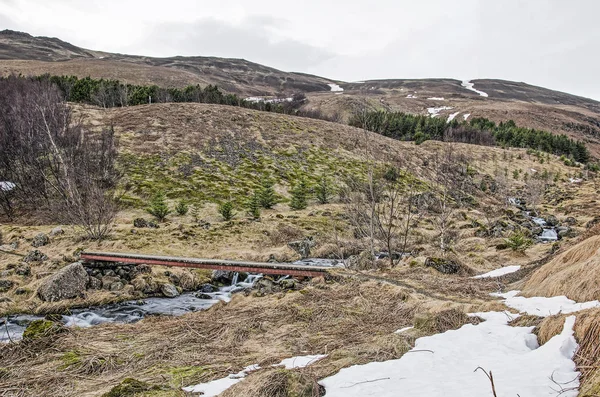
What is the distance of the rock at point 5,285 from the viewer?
1518 centimetres

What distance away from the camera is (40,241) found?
22.4 meters

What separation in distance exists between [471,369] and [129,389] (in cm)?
439

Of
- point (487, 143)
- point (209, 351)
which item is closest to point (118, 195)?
point (209, 351)

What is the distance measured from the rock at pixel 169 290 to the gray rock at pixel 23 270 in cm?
609

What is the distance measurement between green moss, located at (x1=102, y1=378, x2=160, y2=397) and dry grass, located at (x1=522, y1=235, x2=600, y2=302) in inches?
269

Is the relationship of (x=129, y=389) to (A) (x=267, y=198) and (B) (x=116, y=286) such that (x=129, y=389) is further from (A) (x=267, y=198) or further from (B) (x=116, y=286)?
(A) (x=267, y=198)

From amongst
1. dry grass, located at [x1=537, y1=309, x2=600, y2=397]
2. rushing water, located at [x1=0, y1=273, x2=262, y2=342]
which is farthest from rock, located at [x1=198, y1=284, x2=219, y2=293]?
dry grass, located at [x1=537, y1=309, x2=600, y2=397]

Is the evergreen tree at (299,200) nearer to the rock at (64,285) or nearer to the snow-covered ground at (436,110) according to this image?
the rock at (64,285)

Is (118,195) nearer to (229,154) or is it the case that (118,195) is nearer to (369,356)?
(229,154)

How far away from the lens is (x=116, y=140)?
4541cm

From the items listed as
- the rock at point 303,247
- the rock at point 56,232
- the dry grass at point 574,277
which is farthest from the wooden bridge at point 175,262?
the dry grass at point 574,277

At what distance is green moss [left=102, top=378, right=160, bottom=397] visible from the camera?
475 cm

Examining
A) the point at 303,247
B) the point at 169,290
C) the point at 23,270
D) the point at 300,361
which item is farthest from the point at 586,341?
the point at 303,247

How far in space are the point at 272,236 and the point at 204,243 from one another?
5.34 meters
